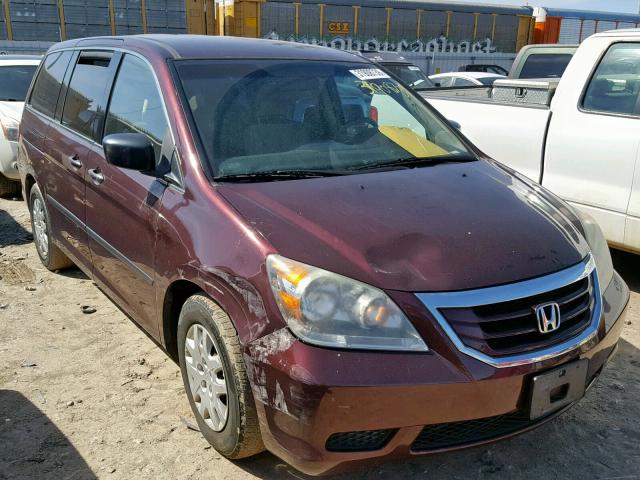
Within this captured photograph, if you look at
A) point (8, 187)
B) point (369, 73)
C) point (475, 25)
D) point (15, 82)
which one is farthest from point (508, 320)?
point (475, 25)

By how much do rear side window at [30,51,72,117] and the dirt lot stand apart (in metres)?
1.57

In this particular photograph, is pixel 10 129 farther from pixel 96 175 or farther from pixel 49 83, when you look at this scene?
pixel 96 175

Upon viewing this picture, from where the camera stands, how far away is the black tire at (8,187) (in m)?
7.70

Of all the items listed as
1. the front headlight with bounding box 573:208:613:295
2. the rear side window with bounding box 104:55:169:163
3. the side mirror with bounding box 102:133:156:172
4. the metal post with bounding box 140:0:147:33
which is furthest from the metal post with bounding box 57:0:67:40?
the front headlight with bounding box 573:208:613:295

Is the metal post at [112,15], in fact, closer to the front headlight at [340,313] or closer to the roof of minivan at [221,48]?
the roof of minivan at [221,48]

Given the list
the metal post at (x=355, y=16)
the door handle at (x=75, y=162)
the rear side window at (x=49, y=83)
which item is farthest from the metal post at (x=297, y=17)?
Result: the door handle at (x=75, y=162)

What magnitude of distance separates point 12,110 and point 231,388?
20.8 feet

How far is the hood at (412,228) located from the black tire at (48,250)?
262cm

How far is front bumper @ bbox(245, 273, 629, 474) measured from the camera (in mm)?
2086

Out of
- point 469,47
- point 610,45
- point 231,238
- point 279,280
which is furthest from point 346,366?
point 469,47

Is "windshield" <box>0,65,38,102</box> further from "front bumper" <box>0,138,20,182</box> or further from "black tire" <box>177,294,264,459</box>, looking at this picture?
"black tire" <box>177,294,264,459</box>

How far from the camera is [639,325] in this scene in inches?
162

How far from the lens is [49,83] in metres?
4.78

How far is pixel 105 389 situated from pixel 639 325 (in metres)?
3.35
